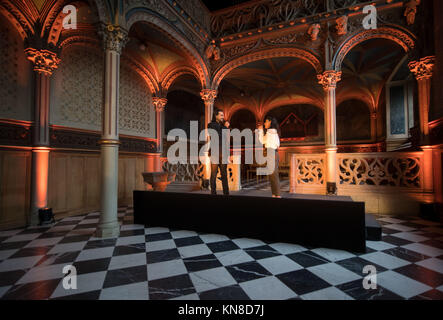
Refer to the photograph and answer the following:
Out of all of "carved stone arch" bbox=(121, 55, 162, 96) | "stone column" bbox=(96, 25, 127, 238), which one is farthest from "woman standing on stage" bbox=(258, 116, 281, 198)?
"carved stone arch" bbox=(121, 55, 162, 96)

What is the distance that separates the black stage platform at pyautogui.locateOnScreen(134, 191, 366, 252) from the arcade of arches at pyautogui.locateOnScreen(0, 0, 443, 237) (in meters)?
0.86

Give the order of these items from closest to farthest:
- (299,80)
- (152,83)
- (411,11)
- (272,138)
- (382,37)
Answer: (272,138)
(411,11)
(382,37)
(152,83)
(299,80)

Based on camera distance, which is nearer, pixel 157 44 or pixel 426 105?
pixel 426 105

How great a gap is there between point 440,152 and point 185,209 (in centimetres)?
561

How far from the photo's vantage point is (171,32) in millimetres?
5527

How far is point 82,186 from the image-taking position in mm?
5395

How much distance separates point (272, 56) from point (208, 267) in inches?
261

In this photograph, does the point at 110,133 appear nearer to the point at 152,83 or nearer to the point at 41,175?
the point at 41,175

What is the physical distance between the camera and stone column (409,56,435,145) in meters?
4.87

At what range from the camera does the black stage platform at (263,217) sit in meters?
2.82

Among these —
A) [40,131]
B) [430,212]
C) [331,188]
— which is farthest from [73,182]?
[430,212]

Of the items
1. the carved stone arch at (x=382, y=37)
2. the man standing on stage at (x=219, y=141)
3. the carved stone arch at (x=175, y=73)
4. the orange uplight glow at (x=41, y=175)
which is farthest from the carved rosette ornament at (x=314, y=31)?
the orange uplight glow at (x=41, y=175)

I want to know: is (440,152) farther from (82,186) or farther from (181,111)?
(181,111)
